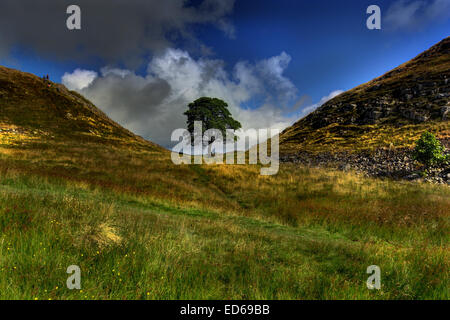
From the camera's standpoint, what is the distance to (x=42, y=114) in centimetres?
5184

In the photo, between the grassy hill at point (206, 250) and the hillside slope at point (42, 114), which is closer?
the grassy hill at point (206, 250)

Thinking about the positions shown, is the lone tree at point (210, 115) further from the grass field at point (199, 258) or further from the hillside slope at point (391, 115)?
the grass field at point (199, 258)

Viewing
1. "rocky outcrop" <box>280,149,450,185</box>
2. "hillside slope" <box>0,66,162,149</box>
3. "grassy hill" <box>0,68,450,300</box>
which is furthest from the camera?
"hillside slope" <box>0,66,162,149</box>

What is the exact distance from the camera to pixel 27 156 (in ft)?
70.4

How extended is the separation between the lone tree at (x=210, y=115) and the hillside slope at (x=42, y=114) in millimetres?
21058

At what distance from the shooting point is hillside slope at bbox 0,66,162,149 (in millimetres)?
43284

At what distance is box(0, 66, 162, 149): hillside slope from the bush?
56765 millimetres

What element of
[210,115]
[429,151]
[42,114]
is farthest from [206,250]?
[42,114]

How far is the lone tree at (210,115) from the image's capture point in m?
45.9

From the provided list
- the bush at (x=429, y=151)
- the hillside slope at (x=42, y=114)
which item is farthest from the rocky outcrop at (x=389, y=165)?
the hillside slope at (x=42, y=114)

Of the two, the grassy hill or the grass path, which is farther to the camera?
the grassy hill

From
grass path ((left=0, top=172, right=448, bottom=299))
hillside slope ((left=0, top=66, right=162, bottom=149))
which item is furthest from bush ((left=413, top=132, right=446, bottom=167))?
hillside slope ((left=0, top=66, right=162, bottom=149))

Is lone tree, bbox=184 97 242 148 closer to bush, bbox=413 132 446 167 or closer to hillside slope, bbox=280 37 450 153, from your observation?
hillside slope, bbox=280 37 450 153
